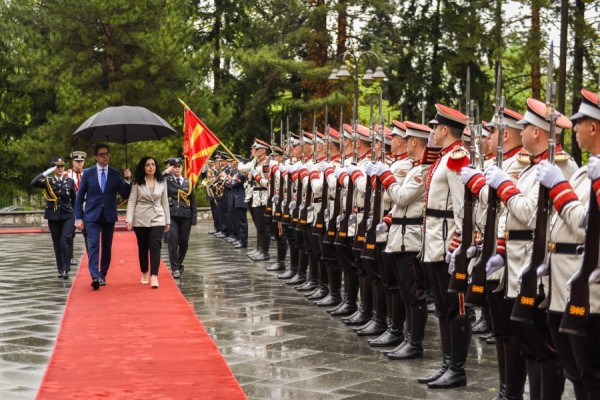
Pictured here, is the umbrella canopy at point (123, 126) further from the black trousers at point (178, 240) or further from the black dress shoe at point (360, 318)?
the black dress shoe at point (360, 318)

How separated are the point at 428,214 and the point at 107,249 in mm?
6665

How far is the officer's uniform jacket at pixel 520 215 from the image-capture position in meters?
5.34

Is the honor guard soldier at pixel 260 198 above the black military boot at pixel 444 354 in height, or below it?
above

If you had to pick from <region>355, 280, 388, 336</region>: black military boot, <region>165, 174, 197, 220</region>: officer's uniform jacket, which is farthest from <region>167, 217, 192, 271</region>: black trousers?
<region>355, 280, 388, 336</region>: black military boot

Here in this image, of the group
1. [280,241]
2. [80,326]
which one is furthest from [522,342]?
[280,241]

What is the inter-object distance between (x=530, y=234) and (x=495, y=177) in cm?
37

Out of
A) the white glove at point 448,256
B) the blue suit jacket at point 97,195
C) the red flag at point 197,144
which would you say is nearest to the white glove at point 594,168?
the white glove at point 448,256

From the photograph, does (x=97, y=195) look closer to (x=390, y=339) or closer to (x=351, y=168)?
(x=351, y=168)

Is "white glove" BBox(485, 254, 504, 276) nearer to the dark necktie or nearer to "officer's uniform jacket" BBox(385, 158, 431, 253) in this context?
"officer's uniform jacket" BBox(385, 158, 431, 253)

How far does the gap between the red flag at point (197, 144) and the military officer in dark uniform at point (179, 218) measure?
248 cm

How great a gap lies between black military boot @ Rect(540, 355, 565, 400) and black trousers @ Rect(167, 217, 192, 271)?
367 inches

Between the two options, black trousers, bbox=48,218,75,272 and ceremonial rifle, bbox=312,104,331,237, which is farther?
black trousers, bbox=48,218,75,272

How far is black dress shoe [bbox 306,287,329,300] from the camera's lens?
11.5 metres

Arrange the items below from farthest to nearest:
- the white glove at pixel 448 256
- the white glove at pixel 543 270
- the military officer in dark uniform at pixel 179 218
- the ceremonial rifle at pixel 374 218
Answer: the military officer in dark uniform at pixel 179 218, the ceremonial rifle at pixel 374 218, the white glove at pixel 448 256, the white glove at pixel 543 270
